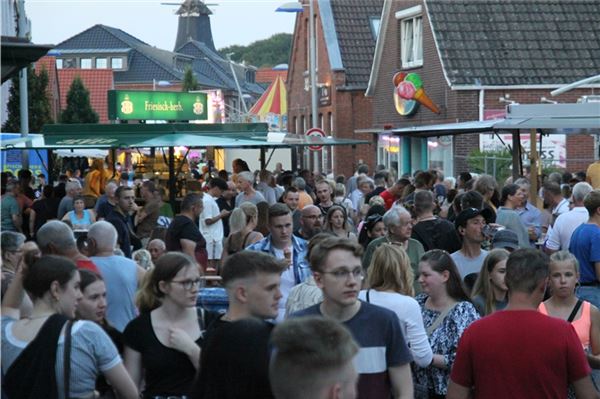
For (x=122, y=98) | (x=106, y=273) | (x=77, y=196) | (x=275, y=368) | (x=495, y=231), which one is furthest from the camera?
(x=122, y=98)

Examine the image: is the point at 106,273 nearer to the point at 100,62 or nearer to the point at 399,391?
the point at 399,391

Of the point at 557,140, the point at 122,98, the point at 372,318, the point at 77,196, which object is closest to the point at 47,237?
the point at 372,318

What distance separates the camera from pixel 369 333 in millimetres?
5789

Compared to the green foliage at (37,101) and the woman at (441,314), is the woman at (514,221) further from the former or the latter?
the green foliage at (37,101)

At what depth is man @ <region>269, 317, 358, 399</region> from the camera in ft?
12.2

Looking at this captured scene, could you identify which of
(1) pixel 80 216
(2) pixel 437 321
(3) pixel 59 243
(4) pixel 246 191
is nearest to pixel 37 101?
(4) pixel 246 191

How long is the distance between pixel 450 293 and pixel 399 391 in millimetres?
1925

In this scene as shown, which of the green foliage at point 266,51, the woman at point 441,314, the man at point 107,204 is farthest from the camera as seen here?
the green foliage at point 266,51

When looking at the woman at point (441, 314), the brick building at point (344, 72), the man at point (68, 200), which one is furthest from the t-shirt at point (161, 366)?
the brick building at point (344, 72)

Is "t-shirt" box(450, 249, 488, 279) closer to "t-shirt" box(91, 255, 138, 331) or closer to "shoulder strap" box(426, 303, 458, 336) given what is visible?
"shoulder strap" box(426, 303, 458, 336)

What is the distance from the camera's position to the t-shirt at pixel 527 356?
236 inches

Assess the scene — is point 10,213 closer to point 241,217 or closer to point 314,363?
point 241,217

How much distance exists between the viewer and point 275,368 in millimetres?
3857

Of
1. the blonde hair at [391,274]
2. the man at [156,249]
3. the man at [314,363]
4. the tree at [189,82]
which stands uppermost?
the tree at [189,82]
